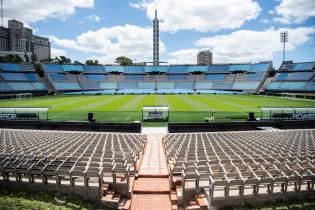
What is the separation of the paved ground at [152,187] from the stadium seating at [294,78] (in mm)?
67897

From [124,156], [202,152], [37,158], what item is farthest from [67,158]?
[202,152]

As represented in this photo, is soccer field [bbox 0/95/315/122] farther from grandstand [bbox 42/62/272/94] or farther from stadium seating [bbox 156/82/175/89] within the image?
stadium seating [bbox 156/82/175/89]

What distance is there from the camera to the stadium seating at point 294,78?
7119 centimetres

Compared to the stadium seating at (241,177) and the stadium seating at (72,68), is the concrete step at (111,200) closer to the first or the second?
the stadium seating at (241,177)

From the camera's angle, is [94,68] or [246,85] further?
[94,68]

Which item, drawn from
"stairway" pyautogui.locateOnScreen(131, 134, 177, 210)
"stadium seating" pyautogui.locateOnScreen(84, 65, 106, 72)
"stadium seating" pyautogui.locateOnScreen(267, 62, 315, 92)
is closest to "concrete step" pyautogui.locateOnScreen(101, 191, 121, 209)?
"stairway" pyautogui.locateOnScreen(131, 134, 177, 210)

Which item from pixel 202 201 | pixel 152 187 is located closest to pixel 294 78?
pixel 152 187

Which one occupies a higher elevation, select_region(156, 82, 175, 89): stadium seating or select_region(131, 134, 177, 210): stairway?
select_region(156, 82, 175, 89): stadium seating


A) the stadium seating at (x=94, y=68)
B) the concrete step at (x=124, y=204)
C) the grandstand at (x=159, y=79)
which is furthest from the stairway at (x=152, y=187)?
the stadium seating at (x=94, y=68)

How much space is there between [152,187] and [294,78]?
260 feet

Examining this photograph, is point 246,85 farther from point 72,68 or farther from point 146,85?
point 72,68

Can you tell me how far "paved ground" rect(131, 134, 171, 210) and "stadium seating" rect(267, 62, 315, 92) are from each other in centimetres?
6790

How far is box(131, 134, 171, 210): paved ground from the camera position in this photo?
787 cm

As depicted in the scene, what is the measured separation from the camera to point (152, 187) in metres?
8.94
